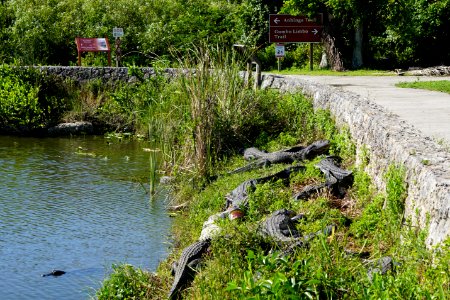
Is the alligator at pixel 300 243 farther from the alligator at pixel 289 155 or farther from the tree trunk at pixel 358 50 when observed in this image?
the tree trunk at pixel 358 50

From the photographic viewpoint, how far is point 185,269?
827 cm

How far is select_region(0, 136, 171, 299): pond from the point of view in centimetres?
982

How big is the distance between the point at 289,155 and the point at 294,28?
556 inches

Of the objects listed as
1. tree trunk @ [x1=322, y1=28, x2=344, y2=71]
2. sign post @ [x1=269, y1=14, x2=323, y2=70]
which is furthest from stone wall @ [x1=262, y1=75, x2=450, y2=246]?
sign post @ [x1=269, y1=14, x2=323, y2=70]

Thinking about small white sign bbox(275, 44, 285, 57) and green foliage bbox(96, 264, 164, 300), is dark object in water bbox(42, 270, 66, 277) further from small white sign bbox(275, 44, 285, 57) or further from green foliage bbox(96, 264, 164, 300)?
small white sign bbox(275, 44, 285, 57)

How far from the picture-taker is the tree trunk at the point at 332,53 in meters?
25.6

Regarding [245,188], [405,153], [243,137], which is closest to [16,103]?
[243,137]

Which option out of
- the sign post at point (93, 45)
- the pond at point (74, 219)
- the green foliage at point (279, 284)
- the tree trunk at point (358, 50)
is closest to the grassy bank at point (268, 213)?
the green foliage at point (279, 284)

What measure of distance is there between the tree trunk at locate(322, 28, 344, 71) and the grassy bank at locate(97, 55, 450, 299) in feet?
32.3

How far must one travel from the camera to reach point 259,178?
1128cm

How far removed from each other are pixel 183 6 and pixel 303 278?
2459 cm

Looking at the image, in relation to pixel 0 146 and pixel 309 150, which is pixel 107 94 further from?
pixel 309 150

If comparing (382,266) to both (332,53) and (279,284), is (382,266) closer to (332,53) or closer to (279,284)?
(279,284)

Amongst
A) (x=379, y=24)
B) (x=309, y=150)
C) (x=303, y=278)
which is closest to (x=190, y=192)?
(x=309, y=150)
